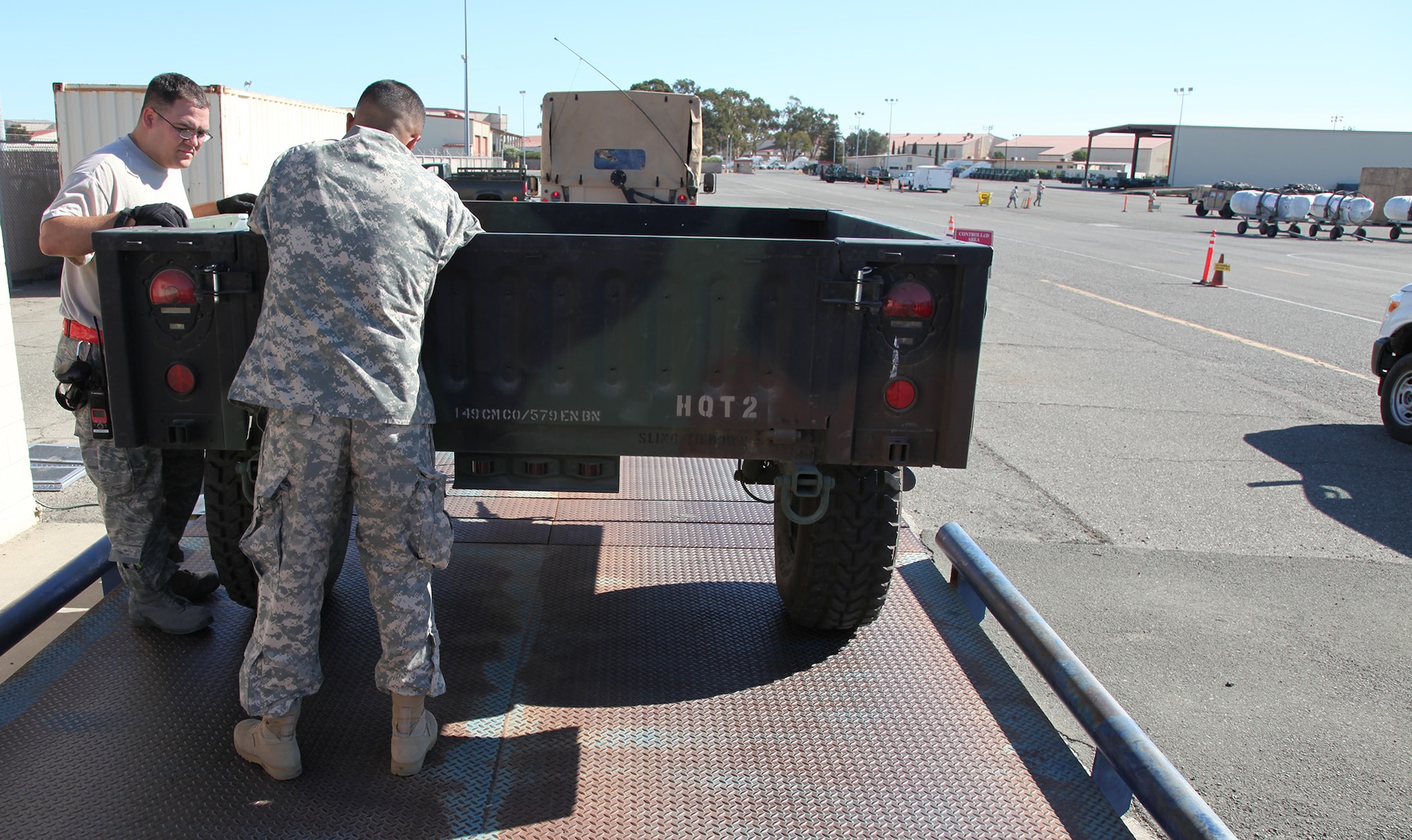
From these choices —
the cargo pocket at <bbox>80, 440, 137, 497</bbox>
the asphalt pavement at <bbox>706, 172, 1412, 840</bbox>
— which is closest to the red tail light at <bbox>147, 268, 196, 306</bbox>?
the cargo pocket at <bbox>80, 440, 137, 497</bbox>

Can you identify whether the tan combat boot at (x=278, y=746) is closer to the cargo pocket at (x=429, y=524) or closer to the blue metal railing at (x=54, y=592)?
the cargo pocket at (x=429, y=524)

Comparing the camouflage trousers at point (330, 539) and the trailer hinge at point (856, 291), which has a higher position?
the trailer hinge at point (856, 291)

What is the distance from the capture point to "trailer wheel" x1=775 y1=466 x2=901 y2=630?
11.9ft

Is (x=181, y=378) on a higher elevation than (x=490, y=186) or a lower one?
lower

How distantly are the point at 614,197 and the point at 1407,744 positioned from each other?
11935 millimetres

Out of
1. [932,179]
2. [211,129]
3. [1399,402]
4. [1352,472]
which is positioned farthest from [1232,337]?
[932,179]

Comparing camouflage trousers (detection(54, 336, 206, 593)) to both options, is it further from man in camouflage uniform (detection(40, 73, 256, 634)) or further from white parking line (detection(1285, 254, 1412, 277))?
white parking line (detection(1285, 254, 1412, 277))

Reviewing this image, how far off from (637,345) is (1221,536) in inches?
163

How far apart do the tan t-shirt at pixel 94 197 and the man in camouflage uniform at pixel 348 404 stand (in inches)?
44.5

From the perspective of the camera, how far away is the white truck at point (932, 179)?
65.5 m

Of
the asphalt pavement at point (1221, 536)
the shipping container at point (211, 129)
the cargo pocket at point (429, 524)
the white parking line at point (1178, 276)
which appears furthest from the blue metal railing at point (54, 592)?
the white parking line at point (1178, 276)

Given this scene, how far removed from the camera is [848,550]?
3.69 m

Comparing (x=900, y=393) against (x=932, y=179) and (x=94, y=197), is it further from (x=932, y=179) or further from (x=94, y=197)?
(x=932, y=179)

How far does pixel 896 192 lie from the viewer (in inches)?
2525
